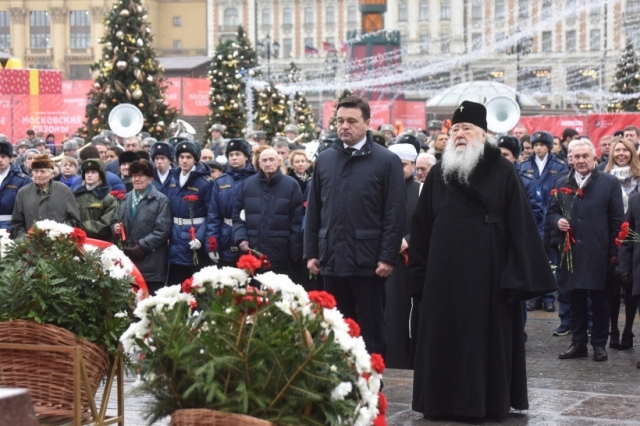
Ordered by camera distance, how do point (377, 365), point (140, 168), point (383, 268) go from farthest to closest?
point (140, 168) < point (383, 268) < point (377, 365)

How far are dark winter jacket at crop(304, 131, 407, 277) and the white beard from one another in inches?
24.4

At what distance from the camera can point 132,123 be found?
21.3 meters

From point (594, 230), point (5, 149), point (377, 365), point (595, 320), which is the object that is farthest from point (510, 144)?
point (377, 365)

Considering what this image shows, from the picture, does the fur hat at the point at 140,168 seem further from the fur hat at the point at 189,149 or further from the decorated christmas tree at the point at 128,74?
the decorated christmas tree at the point at 128,74

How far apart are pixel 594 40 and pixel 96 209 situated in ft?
247

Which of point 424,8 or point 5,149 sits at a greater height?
point 424,8

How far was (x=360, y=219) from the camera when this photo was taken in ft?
26.0

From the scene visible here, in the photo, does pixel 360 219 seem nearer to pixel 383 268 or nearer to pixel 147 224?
pixel 383 268

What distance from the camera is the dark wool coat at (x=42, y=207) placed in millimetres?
10234

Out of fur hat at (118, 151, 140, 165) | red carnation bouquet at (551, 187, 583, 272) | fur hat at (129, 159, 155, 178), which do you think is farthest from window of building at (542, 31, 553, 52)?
fur hat at (129, 159, 155, 178)

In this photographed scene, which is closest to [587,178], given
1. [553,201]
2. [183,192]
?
[553,201]

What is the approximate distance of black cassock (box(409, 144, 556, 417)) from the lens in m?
7.19

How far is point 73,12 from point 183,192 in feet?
341

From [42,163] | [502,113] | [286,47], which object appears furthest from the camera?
[286,47]
